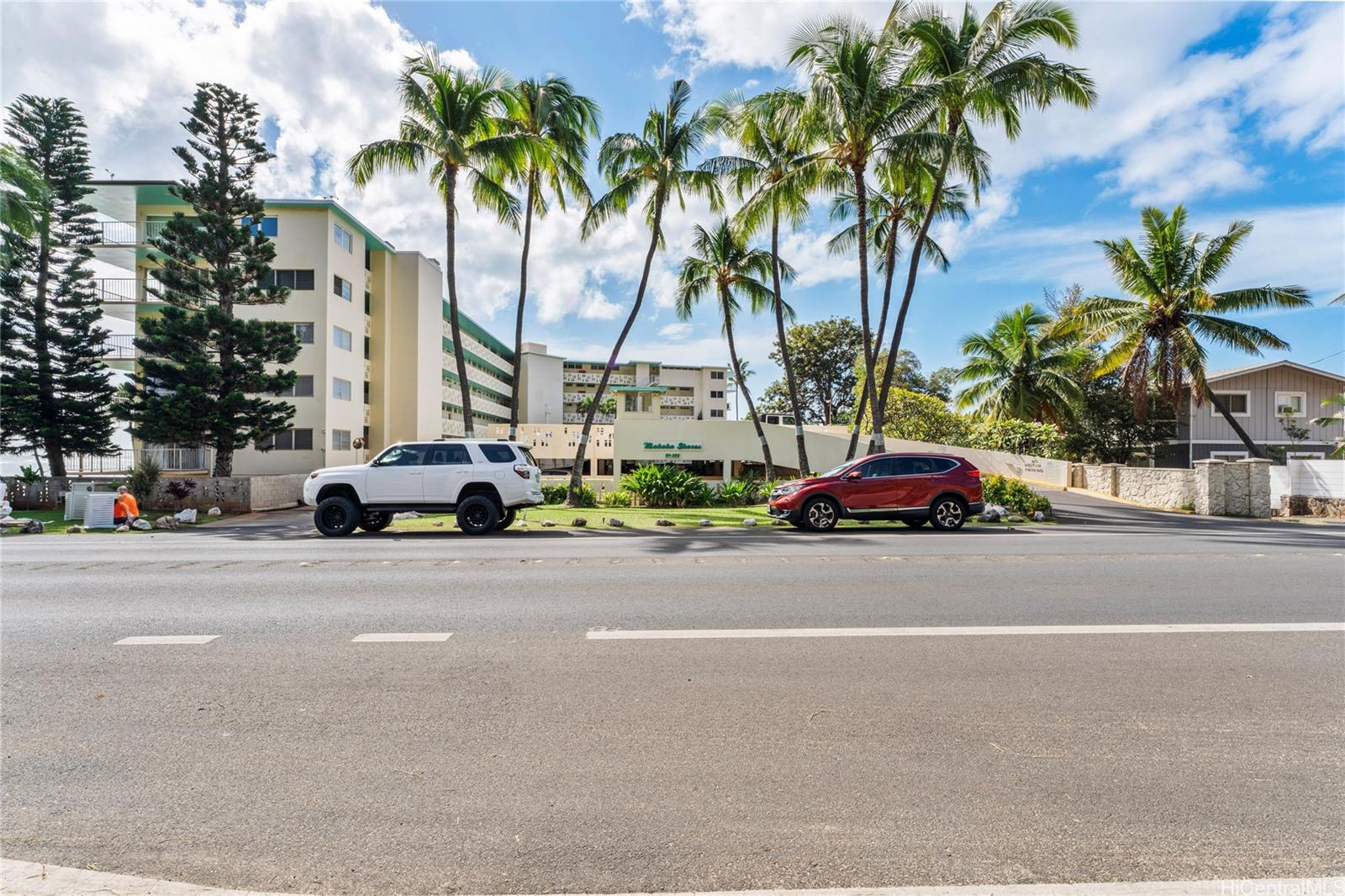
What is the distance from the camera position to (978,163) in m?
18.5

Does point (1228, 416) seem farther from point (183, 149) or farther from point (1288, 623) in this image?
point (183, 149)

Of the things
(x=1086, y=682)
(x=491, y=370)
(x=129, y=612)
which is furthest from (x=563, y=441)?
(x=1086, y=682)

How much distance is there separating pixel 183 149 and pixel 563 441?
82.5 ft

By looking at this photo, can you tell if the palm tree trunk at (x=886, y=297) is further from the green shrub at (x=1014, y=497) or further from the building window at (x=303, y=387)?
the building window at (x=303, y=387)

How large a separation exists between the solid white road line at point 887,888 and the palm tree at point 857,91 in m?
18.2

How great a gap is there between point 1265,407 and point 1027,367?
11138mm

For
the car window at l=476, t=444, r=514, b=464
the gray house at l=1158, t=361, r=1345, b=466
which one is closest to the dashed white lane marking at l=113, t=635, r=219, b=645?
the car window at l=476, t=444, r=514, b=464

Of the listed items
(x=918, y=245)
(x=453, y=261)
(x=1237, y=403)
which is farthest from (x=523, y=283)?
(x=1237, y=403)

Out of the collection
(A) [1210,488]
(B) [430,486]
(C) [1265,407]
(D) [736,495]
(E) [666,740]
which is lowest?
(E) [666,740]

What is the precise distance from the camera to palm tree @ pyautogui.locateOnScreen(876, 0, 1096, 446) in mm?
17312

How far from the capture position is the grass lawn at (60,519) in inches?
640

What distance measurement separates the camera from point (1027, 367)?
3281 centimetres

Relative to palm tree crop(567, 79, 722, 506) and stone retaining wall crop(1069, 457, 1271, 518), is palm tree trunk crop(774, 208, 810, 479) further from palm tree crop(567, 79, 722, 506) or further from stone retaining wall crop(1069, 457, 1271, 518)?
stone retaining wall crop(1069, 457, 1271, 518)

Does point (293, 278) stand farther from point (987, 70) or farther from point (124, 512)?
point (987, 70)
